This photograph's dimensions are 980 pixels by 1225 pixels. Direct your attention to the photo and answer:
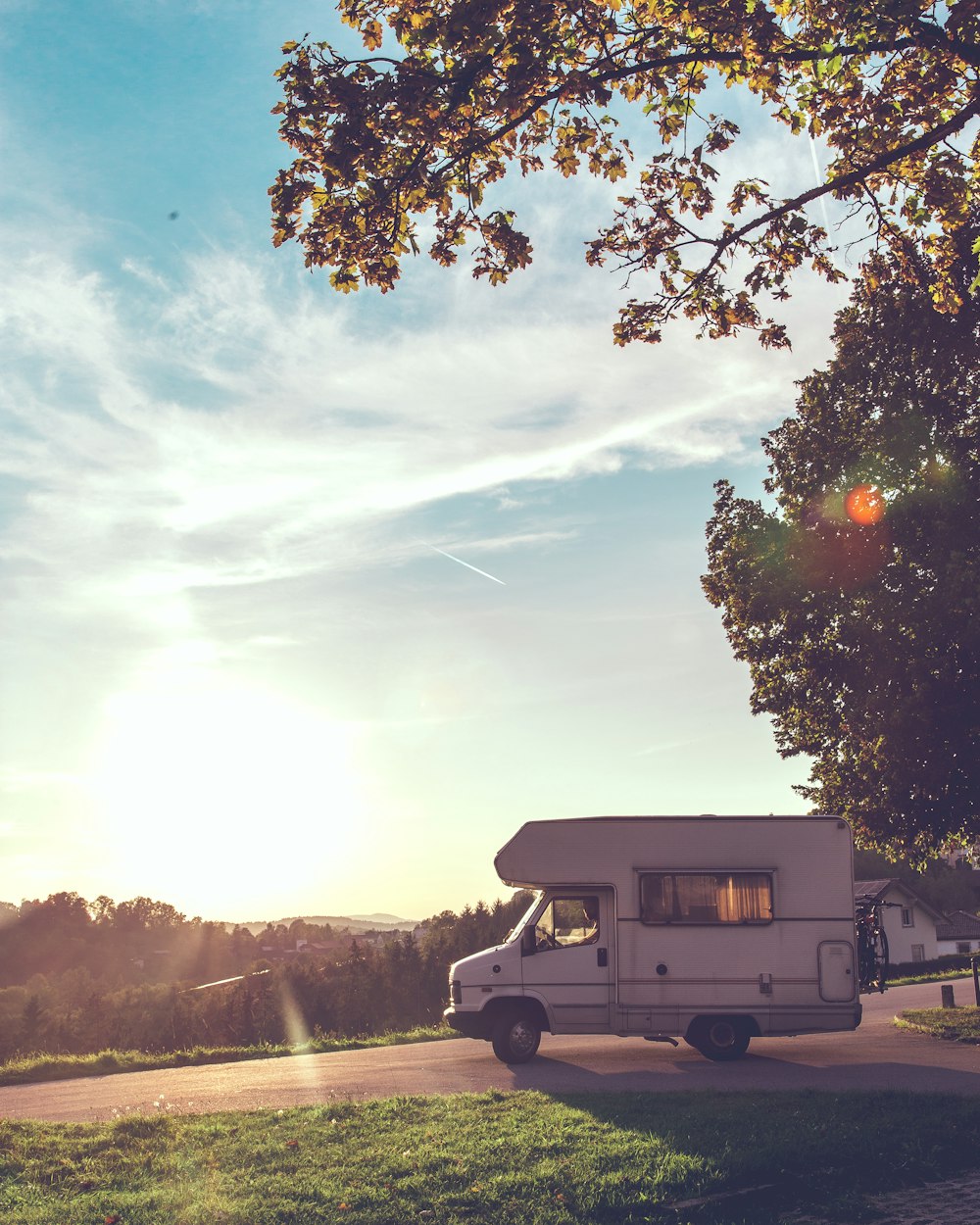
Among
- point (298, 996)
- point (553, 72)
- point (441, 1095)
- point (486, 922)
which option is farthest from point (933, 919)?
point (553, 72)

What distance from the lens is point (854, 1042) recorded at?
17.6 m

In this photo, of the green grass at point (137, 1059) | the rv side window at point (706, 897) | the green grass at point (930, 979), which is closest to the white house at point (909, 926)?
the green grass at point (930, 979)

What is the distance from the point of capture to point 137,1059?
1828 centimetres

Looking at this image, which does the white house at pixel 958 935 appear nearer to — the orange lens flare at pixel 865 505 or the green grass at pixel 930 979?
the green grass at pixel 930 979

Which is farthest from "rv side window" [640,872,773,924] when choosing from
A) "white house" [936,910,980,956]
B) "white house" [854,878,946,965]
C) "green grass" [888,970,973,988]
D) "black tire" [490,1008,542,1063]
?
"white house" [936,910,980,956]

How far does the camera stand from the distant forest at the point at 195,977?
28828mm

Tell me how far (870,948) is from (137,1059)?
12124 millimetres

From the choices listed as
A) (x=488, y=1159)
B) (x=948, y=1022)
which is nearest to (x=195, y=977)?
(x=948, y=1022)

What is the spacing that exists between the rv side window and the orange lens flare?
721 centimetres

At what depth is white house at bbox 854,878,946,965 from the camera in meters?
72.1

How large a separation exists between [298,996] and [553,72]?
65.6 m

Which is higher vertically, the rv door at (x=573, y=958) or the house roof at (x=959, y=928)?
the rv door at (x=573, y=958)

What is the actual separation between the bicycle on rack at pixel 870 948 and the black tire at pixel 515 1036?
5.27 m

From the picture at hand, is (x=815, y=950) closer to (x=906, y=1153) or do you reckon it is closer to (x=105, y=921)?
(x=906, y=1153)
